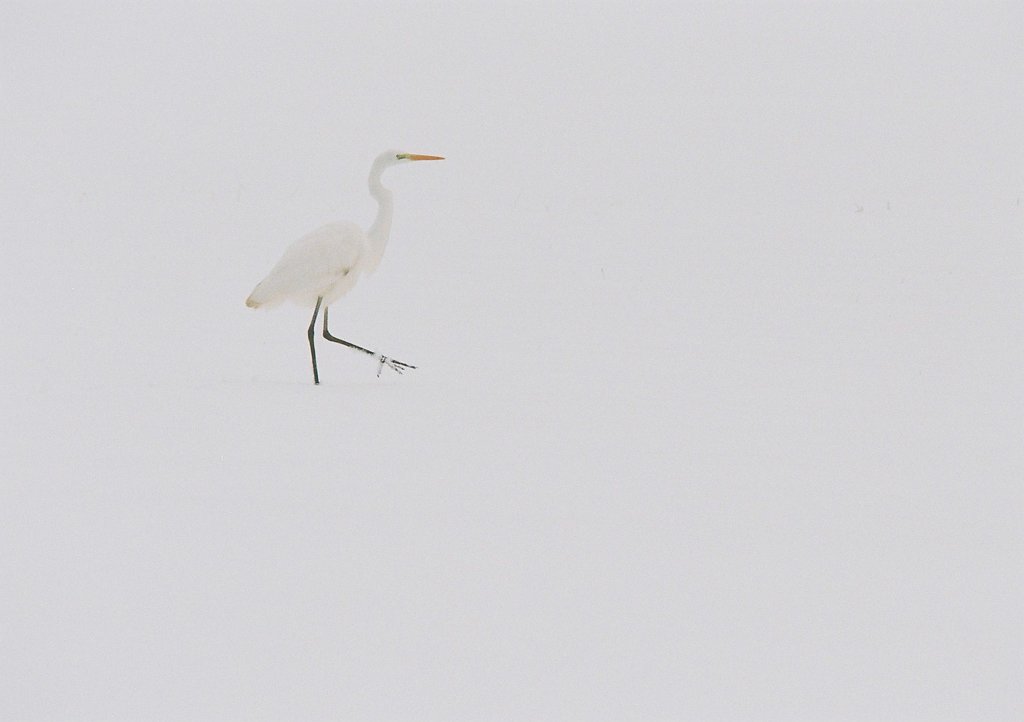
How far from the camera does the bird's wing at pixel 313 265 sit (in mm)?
7844

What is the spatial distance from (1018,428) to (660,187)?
857cm

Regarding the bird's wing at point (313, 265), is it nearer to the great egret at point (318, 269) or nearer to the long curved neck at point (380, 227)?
the great egret at point (318, 269)

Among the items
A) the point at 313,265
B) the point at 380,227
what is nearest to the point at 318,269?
the point at 313,265

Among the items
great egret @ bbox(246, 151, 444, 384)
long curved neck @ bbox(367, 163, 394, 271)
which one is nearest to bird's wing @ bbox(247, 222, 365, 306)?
great egret @ bbox(246, 151, 444, 384)

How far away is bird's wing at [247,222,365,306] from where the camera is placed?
7.84 m

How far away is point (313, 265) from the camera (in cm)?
784

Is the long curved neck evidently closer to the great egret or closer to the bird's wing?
the great egret

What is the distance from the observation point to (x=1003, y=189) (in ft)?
45.9

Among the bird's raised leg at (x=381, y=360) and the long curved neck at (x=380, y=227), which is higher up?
the long curved neck at (x=380, y=227)

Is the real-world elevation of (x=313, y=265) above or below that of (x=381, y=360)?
above

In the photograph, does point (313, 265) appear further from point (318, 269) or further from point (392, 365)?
point (392, 365)

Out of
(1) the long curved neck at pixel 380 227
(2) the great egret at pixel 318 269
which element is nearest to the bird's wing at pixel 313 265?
(2) the great egret at pixel 318 269

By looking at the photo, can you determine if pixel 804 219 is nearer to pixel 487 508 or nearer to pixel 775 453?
pixel 775 453

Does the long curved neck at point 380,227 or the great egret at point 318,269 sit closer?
the great egret at point 318,269
